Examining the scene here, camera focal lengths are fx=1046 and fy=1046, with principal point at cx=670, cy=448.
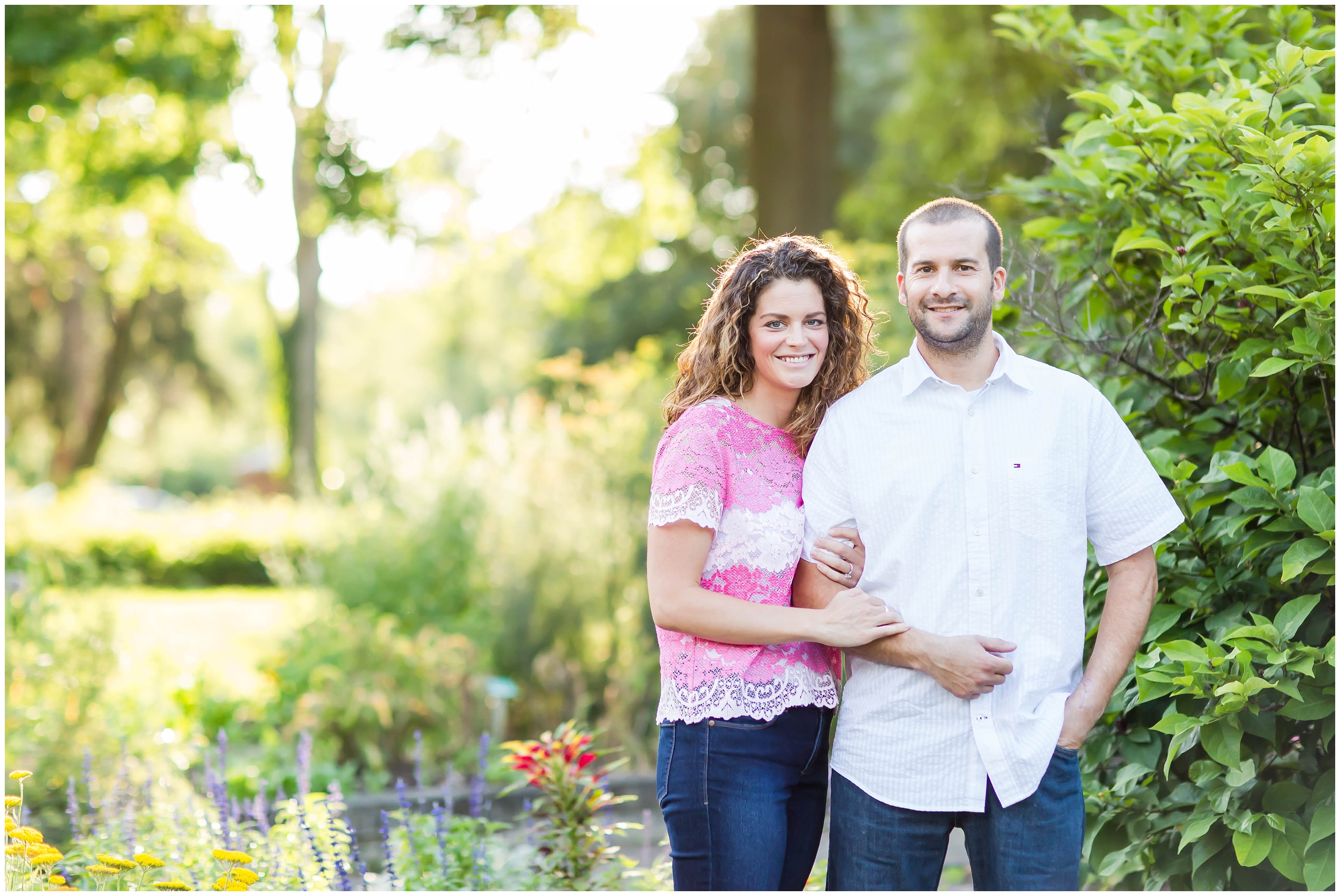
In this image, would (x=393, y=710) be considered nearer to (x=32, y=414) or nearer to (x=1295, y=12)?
(x=1295, y=12)

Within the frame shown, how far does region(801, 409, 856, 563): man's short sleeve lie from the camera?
2.16 meters

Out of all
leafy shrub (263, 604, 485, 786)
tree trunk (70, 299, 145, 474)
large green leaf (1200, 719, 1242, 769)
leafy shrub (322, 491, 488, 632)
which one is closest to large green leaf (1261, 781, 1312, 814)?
large green leaf (1200, 719, 1242, 769)

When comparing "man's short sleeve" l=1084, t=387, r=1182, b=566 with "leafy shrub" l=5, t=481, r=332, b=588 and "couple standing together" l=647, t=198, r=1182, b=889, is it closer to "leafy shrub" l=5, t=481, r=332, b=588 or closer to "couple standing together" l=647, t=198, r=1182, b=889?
"couple standing together" l=647, t=198, r=1182, b=889

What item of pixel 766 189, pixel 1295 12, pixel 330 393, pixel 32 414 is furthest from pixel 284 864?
pixel 330 393

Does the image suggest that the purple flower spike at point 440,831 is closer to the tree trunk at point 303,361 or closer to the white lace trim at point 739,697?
the white lace trim at point 739,697

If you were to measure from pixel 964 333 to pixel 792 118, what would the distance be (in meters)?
6.83

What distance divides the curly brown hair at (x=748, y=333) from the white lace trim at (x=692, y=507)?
0.28 m

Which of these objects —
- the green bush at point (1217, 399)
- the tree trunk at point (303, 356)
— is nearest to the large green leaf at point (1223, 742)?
the green bush at point (1217, 399)

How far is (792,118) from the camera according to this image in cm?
848

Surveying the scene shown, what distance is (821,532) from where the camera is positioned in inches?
85.4

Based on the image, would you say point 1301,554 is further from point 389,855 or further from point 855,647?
point 389,855

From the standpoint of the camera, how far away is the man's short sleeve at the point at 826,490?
2160mm

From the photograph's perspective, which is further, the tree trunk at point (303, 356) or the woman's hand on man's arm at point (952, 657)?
the tree trunk at point (303, 356)

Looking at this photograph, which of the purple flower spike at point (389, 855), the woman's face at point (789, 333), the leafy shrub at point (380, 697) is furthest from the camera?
the leafy shrub at point (380, 697)
